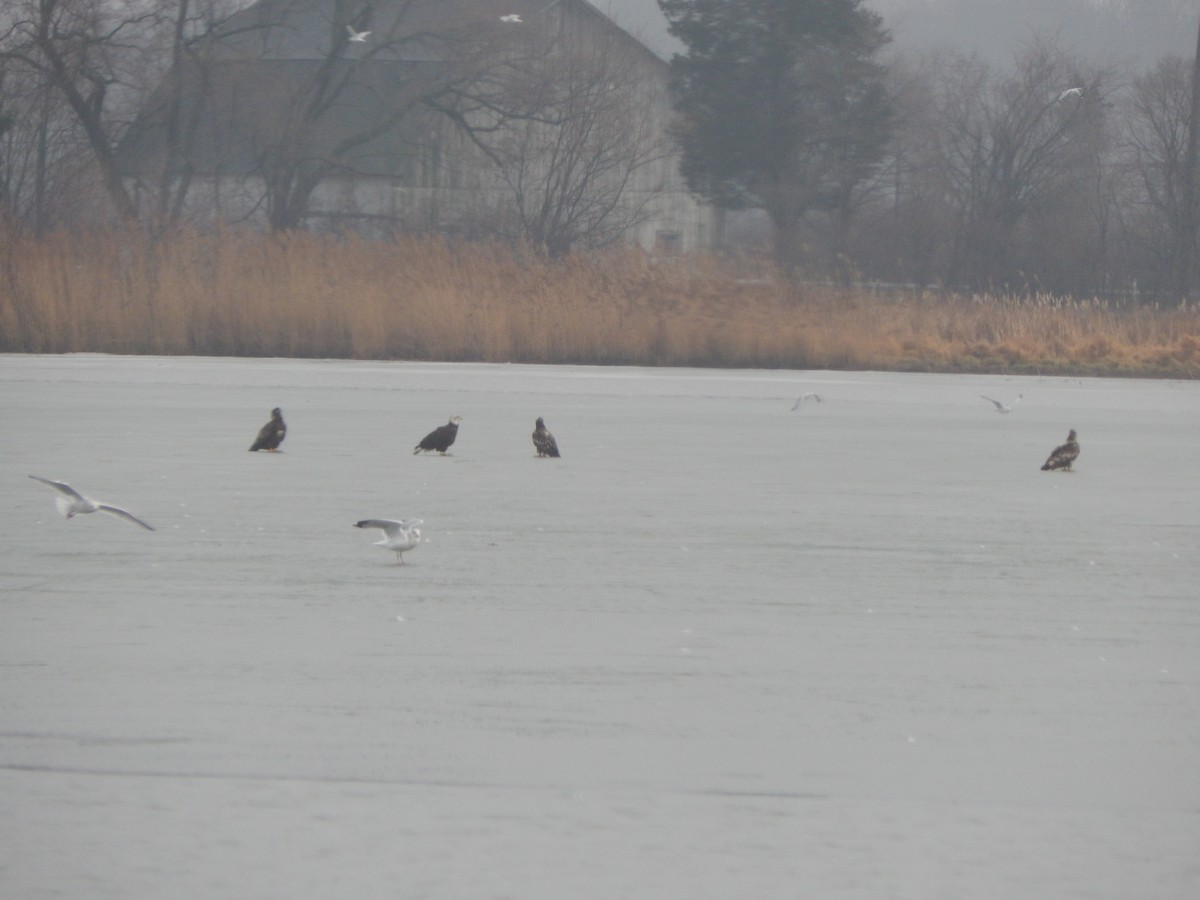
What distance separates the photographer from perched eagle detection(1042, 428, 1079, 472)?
12.3 metres

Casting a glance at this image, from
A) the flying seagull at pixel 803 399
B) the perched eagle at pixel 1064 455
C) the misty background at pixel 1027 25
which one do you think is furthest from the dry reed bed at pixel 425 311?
the misty background at pixel 1027 25

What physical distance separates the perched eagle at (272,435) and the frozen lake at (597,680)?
20 cm

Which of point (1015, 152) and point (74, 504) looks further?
point (1015, 152)

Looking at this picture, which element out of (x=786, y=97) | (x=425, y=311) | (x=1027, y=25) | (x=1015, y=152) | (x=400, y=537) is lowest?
(x=400, y=537)

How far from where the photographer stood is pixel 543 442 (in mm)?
12391

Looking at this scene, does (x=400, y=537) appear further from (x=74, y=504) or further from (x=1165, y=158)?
(x=1165, y=158)

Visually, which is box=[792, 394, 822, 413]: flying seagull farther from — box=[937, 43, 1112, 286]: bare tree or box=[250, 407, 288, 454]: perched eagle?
box=[937, 43, 1112, 286]: bare tree

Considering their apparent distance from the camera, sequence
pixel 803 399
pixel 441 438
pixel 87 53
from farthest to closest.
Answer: pixel 87 53 → pixel 803 399 → pixel 441 438

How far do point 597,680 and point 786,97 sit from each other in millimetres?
46003

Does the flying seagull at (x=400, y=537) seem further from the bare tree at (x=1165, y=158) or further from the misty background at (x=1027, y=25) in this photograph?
the misty background at (x=1027, y=25)

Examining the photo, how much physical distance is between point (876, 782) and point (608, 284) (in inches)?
769

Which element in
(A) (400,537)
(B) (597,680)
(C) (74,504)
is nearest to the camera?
(B) (597,680)

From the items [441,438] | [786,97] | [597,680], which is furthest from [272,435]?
[786,97]

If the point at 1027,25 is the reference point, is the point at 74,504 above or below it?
below
